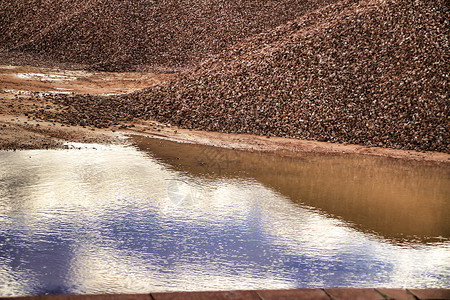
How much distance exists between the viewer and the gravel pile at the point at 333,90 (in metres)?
10.5

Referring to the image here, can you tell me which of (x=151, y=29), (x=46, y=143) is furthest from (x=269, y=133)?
(x=151, y=29)

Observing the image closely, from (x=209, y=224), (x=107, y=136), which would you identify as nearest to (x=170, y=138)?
(x=107, y=136)

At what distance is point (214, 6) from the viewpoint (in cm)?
2200

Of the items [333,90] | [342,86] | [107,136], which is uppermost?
[342,86]

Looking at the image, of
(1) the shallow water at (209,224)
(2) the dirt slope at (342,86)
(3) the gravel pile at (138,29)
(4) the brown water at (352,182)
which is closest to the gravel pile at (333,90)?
(2) the dirt slope at (342,86)

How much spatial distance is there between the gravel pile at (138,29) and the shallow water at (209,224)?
12239 millimetres

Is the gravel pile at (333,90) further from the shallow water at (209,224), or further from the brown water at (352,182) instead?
the shallow water at (209,224)

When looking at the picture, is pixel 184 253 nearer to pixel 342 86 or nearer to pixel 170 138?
pixel 170 138

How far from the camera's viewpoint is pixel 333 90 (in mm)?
11211

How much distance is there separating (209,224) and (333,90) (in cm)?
686

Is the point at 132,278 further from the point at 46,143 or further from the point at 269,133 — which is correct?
the point at 269,133

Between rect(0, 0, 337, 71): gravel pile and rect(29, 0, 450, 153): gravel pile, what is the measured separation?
6919mm

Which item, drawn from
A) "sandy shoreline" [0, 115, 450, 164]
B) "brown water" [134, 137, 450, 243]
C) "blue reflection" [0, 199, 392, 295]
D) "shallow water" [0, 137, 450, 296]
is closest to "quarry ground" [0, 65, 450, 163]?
"sandy shoreline" [0, 115, 450, 164]

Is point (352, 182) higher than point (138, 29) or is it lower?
lower
